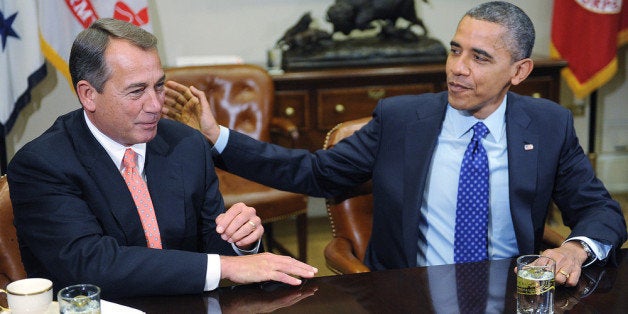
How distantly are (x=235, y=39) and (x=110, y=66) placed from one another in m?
2.88

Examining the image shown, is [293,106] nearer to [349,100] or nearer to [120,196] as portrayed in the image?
[349,100]

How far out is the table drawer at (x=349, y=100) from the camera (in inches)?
181

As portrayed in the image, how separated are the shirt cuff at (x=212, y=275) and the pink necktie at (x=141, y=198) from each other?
1.01ft

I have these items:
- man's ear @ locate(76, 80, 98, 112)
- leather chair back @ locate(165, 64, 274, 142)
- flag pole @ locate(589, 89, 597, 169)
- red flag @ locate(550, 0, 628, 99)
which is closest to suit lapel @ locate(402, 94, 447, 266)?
man's ear @ locate(76, 80, 98, 112)

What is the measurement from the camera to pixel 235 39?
496 centimetres

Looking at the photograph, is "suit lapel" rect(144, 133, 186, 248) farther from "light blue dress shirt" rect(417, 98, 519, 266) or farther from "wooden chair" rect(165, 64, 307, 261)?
"wooden chair" rect(165, 64, 307, 261)

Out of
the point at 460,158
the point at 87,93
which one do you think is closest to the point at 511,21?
the point at 460,158

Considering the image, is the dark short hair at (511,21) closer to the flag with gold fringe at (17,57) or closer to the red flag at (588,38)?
the red flag at (588,38)

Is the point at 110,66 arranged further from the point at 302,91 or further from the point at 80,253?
the point at 302,91

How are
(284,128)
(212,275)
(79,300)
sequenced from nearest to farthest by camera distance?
(79,300), (212,275), (284,128)

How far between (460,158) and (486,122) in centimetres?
14

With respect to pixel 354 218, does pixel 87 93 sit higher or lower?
higher

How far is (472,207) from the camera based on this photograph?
8.26 feet

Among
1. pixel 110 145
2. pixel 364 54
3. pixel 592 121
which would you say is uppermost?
pixel 110 145
